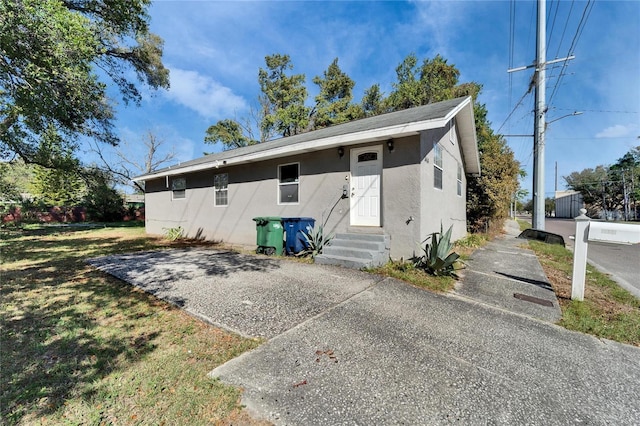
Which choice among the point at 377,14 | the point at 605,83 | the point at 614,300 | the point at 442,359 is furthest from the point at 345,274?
the point at 605,83

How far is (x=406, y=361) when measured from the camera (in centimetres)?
256

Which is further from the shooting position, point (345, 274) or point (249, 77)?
point (249, 77)

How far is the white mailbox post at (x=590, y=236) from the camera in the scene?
12.4ft

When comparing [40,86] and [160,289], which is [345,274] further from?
[40,86]

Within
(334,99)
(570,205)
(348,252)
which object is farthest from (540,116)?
(570,205)

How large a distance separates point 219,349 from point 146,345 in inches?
29.9

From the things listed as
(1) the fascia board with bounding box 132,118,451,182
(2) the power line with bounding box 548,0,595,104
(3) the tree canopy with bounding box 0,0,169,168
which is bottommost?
(1) the fascia board with bounding box 132,118,451,182

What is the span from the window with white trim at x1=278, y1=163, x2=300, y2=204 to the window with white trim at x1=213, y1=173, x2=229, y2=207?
2.79 meters

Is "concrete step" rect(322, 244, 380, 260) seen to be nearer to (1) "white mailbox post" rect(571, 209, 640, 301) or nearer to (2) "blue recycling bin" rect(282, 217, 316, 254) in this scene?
(2) "blue recycling bin" rect(282, 217, 316, 254)

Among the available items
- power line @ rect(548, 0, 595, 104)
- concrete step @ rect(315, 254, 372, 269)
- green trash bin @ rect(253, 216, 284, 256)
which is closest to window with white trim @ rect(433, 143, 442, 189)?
concrete step @ rect(315, 254, 372, 269)

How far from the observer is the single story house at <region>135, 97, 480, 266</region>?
5.99 m

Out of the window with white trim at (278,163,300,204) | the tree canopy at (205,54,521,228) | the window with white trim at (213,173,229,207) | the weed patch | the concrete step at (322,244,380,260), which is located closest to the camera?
the weed patch

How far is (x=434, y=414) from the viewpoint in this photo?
1911mm

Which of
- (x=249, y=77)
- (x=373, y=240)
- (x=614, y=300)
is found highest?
(x=249, y=77)
